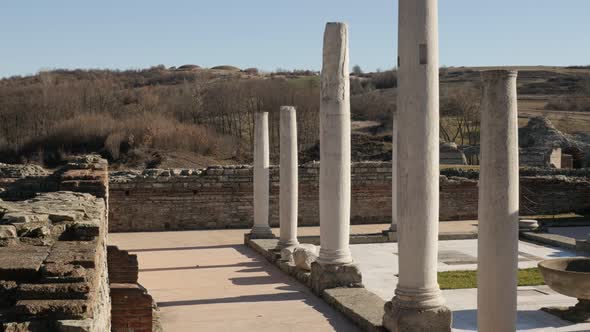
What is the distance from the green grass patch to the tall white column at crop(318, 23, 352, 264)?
2181 mm

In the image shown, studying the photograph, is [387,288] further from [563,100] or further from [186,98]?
[563,100]

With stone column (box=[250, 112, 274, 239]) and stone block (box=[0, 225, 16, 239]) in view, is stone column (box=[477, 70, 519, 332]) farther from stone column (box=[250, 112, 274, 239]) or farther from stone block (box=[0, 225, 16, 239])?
stone column (box=[250, 112, 274, 239])

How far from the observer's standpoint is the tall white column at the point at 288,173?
14.1m

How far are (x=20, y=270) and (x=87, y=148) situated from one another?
2909 centimetres

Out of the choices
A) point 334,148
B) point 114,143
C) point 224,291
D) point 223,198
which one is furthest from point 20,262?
point 114,143

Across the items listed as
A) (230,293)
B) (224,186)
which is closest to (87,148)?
(224,186)

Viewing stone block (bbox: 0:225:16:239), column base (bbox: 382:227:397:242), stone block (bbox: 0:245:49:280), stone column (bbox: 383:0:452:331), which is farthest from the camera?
column base (bbox: 382:227:397:242)

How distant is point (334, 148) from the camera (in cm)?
1091

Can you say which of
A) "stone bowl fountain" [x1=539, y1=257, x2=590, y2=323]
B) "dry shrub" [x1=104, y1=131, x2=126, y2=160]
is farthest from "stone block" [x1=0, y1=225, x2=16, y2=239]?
"dry shrub" [x1=104, y1=131, x2=126, y2=160]

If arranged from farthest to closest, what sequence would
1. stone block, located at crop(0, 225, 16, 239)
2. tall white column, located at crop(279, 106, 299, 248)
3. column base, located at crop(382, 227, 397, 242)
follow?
column base, located at crop(382, 227, 397, 242) → tall white column, located at crop(279, 106, 299, 248) → stone block, located at crop(0, 225, 16, 239)

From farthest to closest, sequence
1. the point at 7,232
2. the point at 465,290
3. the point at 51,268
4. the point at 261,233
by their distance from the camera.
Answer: the point at 261,233 < the point at 465,290 < the point at 7,232 < the point at 51,268

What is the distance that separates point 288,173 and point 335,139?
11.8 ft

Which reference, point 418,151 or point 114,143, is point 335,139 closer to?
point 418,151

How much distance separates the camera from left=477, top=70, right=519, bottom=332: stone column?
6996 mm
